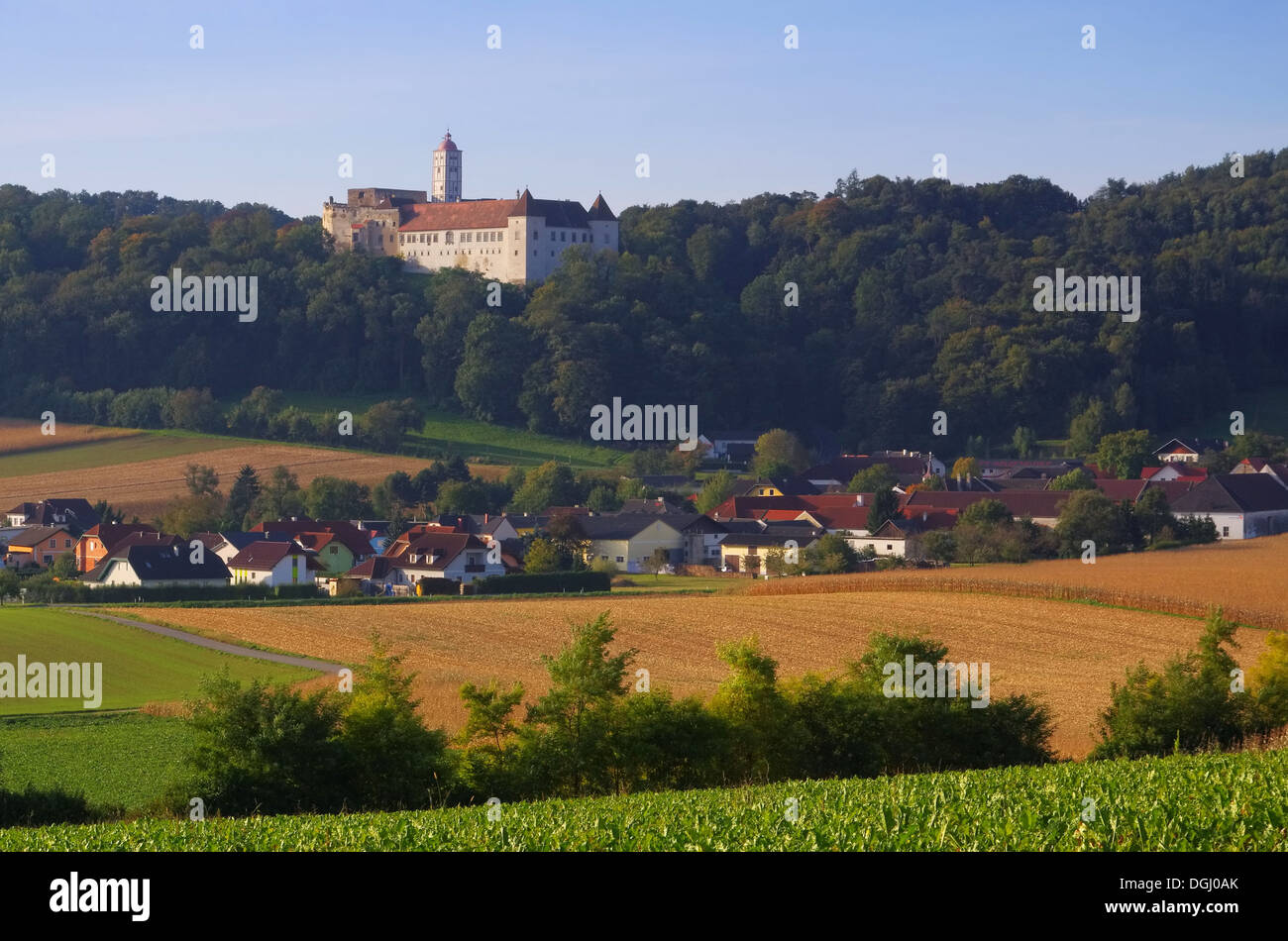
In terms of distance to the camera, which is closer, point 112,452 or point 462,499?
point 462,499

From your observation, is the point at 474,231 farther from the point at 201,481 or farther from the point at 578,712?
the point at 578,712

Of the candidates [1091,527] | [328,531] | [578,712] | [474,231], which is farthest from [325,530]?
[474,231]

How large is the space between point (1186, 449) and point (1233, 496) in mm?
22152

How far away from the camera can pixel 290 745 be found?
709 inches

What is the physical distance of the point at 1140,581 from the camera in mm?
43469

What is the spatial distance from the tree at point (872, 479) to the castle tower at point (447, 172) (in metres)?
75.6

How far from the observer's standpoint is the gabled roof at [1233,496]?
63.1 m

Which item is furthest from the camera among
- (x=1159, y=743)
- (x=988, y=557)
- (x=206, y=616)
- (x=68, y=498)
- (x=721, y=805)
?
(x=68, y=498)

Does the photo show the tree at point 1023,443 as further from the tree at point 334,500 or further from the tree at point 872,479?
the tree at point 334,500

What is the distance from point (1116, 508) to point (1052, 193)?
75.8 metres

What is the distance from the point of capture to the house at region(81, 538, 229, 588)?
177 ft

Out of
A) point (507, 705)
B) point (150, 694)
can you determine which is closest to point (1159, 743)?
point (507, 705)
